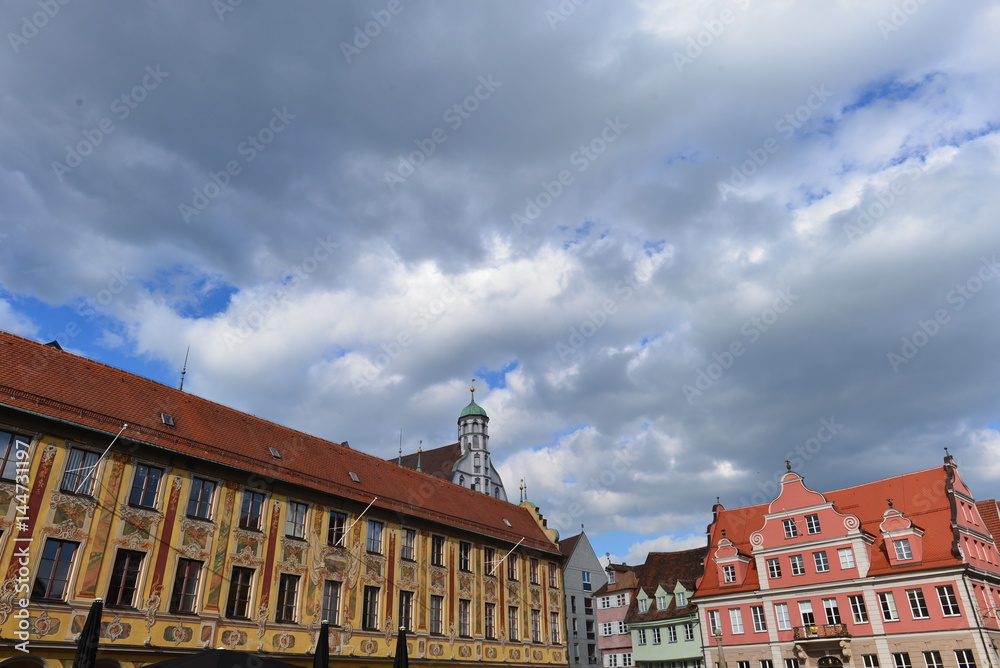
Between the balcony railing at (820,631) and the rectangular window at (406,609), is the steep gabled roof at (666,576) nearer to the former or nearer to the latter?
the balcony railing at (820,631)

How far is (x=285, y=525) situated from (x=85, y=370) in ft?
36.8

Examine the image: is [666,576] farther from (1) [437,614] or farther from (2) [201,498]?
(2) [201,498]

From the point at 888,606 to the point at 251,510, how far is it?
38.9m

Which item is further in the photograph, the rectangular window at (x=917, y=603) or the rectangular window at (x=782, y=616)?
the rectangular window at (x=782, y=616)

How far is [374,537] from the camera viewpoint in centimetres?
3675

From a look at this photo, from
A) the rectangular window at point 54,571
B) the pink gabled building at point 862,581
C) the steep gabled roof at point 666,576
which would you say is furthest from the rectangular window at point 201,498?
the steep gabled roof at point 666,576

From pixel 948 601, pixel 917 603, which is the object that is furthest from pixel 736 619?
pixel 948 601

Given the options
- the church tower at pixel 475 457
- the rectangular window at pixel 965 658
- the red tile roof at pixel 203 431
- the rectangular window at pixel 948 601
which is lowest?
the rectangular window at pixel 965 658

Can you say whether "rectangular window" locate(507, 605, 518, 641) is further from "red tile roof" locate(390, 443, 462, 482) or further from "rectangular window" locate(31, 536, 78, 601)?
"red tile roof" locate(390, 443, 462, 482)

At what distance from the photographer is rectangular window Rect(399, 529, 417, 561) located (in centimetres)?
3787

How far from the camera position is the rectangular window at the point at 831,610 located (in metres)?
44.9

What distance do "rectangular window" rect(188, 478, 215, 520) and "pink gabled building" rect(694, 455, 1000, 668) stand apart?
27.5m

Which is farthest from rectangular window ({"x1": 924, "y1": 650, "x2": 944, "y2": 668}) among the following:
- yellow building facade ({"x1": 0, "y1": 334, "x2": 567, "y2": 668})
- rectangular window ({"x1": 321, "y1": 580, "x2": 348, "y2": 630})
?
rectangular window ({"x1": 321, "y1": 580, "x2": 348, "y2": 630})

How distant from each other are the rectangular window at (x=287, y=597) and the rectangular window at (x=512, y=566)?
55.1 ft
